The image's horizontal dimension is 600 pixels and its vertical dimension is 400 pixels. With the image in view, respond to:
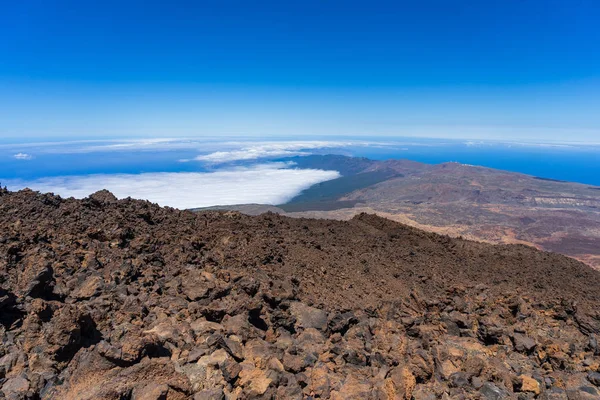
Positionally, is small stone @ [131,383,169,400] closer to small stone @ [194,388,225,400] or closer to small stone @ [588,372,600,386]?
small stone @ [194,388,225,400]

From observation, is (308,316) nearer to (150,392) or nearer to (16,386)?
Result: (150,392)

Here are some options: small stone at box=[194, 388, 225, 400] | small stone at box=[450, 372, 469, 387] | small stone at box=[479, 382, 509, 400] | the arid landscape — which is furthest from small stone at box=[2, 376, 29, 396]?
the arid landscape

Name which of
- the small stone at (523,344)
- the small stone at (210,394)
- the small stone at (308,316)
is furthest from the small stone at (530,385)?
the small stone at (210,394)

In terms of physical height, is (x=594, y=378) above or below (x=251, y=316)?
below

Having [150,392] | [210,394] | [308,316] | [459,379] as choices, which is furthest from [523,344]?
[150,392]

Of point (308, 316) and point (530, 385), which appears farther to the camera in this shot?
point (308, 316)

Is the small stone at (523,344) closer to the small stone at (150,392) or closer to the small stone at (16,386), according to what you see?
the small stone at (150,392)

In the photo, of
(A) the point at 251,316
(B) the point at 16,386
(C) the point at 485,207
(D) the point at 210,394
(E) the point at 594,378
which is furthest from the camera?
(C) the point at 485,207
